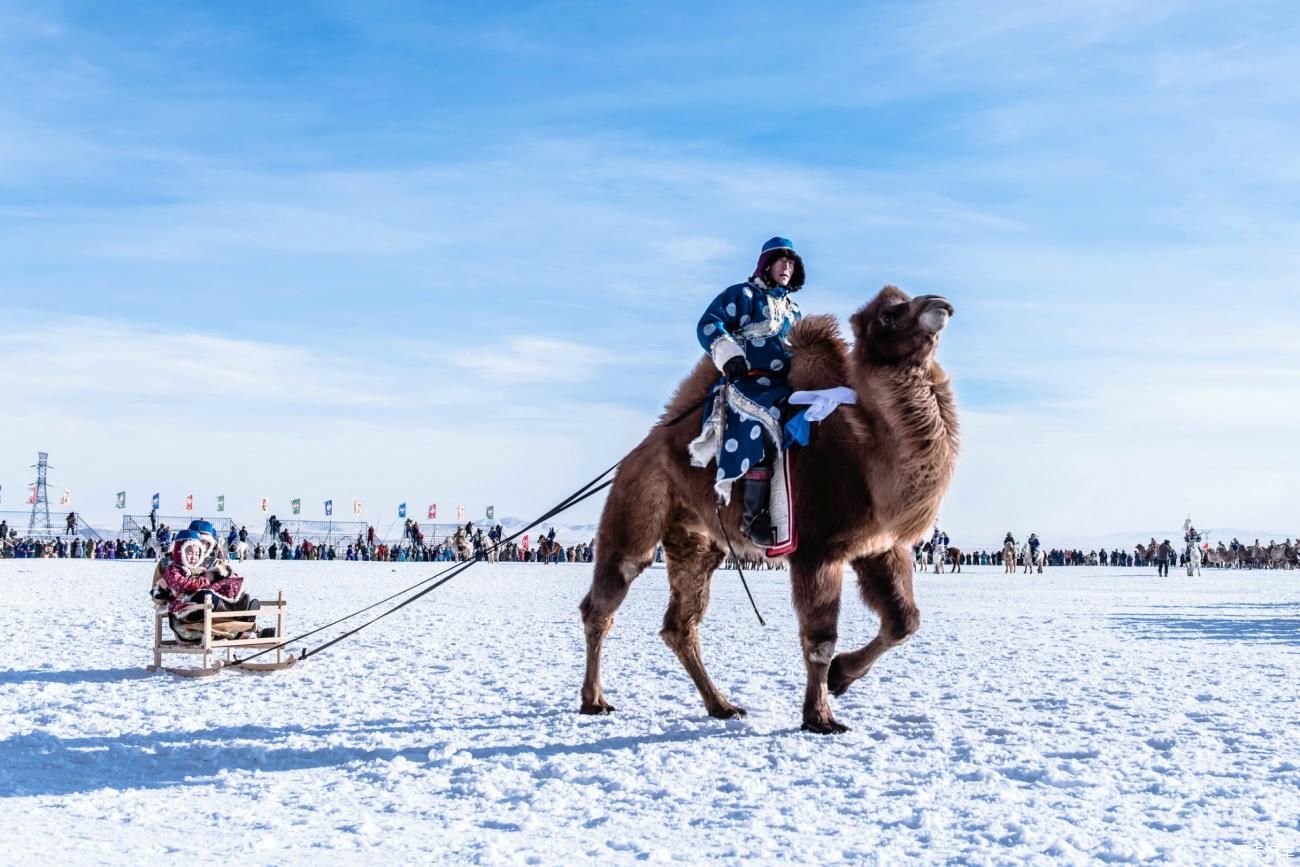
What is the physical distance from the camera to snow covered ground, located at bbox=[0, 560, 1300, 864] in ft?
14.9

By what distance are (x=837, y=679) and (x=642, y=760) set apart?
1296 mm

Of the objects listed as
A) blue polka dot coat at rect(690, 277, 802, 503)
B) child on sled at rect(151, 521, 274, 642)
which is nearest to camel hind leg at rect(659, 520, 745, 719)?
blue polka dot coat at rect(690, 277, 802, 503)

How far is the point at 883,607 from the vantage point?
665 cm

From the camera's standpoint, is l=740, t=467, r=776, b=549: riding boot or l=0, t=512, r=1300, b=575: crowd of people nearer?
l=740, t=467, r=776, b=549: riding boot

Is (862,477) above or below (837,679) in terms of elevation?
above

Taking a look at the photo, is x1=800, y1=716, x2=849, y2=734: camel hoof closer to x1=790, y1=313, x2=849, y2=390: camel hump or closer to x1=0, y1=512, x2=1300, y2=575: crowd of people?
x1=790, y1=313, x2=849, y2=390: camel hump

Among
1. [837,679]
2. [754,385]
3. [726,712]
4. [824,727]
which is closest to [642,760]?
[824,727]

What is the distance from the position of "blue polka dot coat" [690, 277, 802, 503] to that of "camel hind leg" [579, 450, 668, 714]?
0.60 meters

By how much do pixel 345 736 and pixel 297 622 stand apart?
32.6 ft

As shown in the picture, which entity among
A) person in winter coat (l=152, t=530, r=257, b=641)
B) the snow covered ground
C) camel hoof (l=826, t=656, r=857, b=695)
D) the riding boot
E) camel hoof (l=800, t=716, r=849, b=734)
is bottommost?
the snow covered ground

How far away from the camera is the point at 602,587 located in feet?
25.1

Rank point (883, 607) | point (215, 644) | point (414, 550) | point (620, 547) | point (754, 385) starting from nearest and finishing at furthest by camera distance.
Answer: point (883, 607), point (754, 385), point (620, 547), point (215, 644), point (414, 550)

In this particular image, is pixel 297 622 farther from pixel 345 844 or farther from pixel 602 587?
pixel 345 844

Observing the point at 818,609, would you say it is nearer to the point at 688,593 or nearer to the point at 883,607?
the point at 883,607
